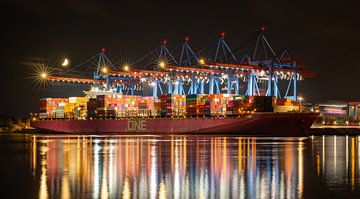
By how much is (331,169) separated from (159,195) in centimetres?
1014

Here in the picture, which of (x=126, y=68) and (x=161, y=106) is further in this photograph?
(x=126, y=68)

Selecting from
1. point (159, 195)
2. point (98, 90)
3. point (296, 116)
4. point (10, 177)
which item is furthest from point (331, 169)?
point (98, 90)

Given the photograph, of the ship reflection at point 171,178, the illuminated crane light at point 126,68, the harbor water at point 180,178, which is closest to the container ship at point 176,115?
the illuminated crane light at point 126,68

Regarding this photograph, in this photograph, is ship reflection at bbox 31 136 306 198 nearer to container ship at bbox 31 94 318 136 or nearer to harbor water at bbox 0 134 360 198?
harbor water at bbox 0 134 360 198

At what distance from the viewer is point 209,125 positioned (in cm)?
7375

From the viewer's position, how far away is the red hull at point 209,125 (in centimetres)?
6956

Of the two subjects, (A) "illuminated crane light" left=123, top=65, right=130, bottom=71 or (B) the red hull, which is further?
(A) "illuminated crane light" left=123, top=65, right=130, bottom=71

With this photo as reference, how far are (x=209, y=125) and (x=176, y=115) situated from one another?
19.9 feet

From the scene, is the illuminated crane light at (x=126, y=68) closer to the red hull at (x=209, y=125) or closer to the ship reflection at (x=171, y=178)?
the red hull at (x=209, y=125)

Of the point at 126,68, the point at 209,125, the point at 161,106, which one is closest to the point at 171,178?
the point at 209,125

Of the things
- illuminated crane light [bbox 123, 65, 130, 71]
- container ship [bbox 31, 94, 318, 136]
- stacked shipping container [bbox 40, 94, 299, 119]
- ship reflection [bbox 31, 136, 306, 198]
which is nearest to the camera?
ship reflection [bbox 31, 136, 306, 198]

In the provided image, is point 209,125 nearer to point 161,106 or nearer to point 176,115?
point 176,115

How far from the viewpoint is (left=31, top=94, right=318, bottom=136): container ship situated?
7038cm

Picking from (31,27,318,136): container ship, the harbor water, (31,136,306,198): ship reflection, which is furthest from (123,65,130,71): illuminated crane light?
the harbor water
